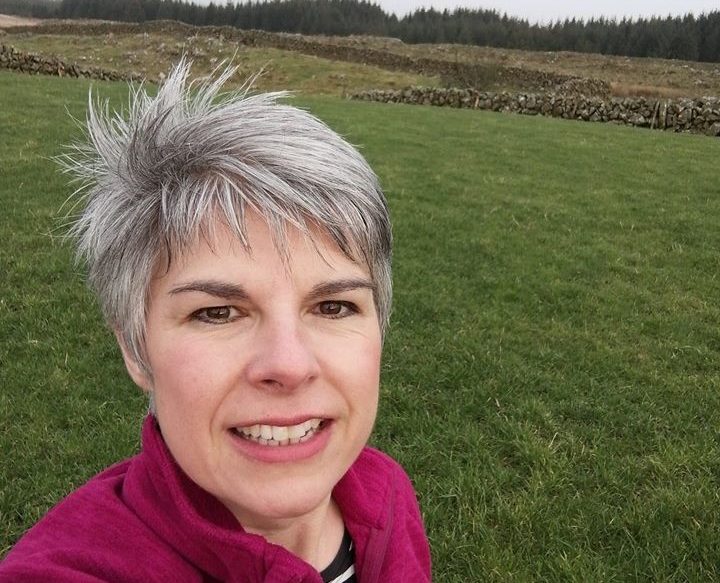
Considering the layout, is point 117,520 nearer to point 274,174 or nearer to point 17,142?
point 274,174

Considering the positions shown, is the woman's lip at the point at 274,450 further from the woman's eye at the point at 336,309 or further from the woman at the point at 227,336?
the woman's eye at the point at 336,309

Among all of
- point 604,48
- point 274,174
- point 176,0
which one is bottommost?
point 274,174

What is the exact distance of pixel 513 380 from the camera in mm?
4812

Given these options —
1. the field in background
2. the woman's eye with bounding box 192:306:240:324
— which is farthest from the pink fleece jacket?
the field in background

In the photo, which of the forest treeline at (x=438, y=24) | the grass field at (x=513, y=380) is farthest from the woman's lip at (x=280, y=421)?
the forest treeline at (x=438, y=24)

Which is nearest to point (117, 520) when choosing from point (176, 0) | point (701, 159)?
point (701, 159)

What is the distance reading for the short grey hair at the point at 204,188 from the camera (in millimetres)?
1338

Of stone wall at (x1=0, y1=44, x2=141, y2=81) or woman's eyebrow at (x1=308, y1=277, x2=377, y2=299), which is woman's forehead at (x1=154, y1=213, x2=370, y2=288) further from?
stone wall at (x1=0, y1=44, x2=141, y2=81)

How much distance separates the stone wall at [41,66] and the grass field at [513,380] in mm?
16156

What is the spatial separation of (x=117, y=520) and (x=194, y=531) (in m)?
0.16

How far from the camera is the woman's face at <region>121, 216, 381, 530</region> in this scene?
123 cm

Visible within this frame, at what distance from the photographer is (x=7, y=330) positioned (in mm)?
4953

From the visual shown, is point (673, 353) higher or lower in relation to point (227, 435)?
lower

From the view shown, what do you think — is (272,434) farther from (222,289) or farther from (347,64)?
(347,64)
